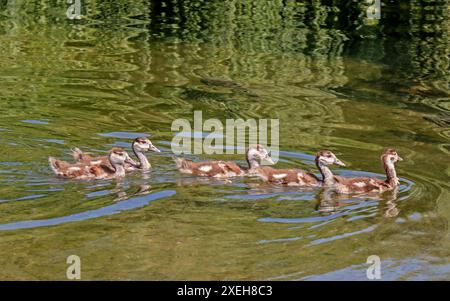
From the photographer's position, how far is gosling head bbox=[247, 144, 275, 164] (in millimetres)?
12109

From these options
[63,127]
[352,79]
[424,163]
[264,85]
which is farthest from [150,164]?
[352,79]

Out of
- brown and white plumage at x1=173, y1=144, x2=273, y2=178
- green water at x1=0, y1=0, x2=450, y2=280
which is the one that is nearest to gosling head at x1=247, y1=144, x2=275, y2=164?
brown and white plumage at x1=173, y1=144, x2=273, y2=178

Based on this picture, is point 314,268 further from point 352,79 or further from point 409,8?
point 409,8

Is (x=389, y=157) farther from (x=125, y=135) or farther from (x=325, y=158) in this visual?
(x=125, y=135)

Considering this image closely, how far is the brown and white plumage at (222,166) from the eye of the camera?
1166 centimetres

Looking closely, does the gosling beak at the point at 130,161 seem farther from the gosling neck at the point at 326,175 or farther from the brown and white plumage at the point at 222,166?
the gosling neck at the point at 326,175

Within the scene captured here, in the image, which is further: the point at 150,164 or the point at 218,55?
the point at 218,55

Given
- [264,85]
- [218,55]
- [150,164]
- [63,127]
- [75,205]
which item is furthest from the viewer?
[218,55]

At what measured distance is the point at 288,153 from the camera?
12758 mm

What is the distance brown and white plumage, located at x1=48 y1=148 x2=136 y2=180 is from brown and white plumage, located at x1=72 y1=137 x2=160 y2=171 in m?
0.08

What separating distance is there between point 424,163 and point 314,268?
13.3 feet

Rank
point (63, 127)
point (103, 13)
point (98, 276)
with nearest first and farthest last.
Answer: point (98, 276), point (63, 127), point (103, 13)

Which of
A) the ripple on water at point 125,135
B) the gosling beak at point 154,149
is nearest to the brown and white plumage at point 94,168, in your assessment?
the gosling beak at point 154,149

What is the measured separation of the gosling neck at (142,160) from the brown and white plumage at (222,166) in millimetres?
342
